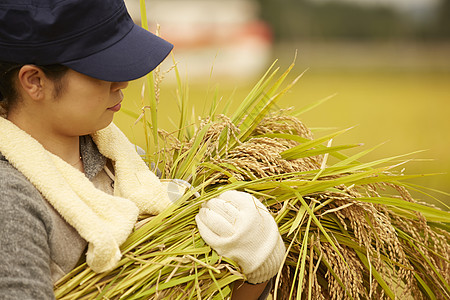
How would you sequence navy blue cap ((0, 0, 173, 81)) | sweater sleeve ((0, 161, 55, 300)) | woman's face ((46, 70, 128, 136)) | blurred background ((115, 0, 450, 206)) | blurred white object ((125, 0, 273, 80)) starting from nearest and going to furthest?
sweater sleeve ((0, 161, 55, 300)) → navy blue cap ((0, 0, 173, 81)) → woman's face ((46, 70, 128, 136)) → blurred background ((115, 0, 450, 206)) → blurred white object ((125, 0, 273, 80))

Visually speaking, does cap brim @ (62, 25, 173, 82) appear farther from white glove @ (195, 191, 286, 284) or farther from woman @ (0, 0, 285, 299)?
white glove @ (195, 191, 286, 284)

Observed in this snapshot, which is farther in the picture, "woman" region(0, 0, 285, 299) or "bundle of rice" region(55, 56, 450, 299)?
"bundle of rice" region(55, 56, 450, 299)

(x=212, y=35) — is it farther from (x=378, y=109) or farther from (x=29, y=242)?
Answer: (x=29, y=242)

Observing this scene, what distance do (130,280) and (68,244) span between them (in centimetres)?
18

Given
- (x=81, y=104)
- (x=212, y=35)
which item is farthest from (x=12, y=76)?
(x=212, y=35)

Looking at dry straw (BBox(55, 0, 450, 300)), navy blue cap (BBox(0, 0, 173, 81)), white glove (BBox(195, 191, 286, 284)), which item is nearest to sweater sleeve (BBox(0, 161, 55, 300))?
dry straw (BBox(55, 0, 450, 300))

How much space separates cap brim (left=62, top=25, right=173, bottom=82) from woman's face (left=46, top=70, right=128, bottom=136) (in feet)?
0.14

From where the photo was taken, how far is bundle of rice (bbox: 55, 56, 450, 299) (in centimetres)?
153

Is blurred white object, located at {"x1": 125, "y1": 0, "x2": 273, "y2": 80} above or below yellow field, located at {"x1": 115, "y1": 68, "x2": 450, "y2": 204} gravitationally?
below

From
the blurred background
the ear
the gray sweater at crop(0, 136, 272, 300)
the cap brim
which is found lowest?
the blurred background

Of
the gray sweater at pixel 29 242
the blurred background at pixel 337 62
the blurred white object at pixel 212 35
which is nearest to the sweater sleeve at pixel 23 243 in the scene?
the gray sweater at pixel 29 242

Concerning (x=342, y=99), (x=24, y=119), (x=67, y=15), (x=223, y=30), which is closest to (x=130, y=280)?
(x=24, y=119)

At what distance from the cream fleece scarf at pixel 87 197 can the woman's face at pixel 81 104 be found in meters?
0.09

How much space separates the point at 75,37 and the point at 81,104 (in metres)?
0.18
